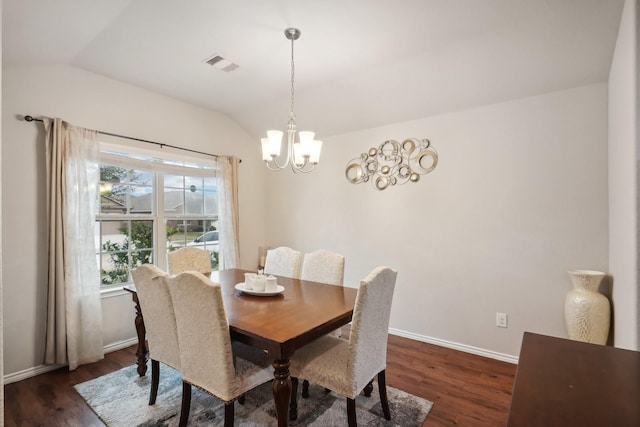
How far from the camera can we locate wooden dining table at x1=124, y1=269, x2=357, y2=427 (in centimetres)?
159

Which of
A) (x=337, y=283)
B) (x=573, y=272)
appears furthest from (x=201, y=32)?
(x=573, y=272)

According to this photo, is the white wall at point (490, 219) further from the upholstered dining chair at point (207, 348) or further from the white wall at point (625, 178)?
the upholstered dining chair at point (207, 348)

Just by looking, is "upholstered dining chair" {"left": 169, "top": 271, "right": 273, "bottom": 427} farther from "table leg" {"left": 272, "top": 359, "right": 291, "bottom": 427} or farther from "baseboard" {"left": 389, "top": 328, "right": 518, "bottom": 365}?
"baseboard" {"left": 389, "top": 328, "right": 518, "bottom": 365}

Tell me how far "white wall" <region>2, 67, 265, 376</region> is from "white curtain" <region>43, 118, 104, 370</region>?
0.34 ft

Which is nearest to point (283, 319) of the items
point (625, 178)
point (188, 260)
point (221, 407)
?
point (221, 407)

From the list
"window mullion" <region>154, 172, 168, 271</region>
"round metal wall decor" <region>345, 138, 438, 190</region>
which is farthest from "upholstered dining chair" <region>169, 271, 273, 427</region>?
"round metal wall decor" <region>345, 138, 438, 190</region>

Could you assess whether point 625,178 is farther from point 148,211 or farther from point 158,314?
point 148,211

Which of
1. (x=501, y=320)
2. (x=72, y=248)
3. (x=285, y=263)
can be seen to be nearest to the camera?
(x=72, y=248)

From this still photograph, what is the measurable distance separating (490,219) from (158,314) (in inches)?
109

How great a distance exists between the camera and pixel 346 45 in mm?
2463

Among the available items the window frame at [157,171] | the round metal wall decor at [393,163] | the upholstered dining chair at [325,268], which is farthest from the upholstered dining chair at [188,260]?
the round metal wall decor at [393,163]

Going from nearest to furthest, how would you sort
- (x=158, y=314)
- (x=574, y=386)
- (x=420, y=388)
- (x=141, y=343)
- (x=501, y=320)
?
(x=574, y=386) < (x=158, y=314) < (x=420, y=388) < (x=141, y=343) < (x=501, y=320)

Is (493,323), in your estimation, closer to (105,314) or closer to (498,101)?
(498,101)

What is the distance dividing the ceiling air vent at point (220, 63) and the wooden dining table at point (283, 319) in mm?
1894
